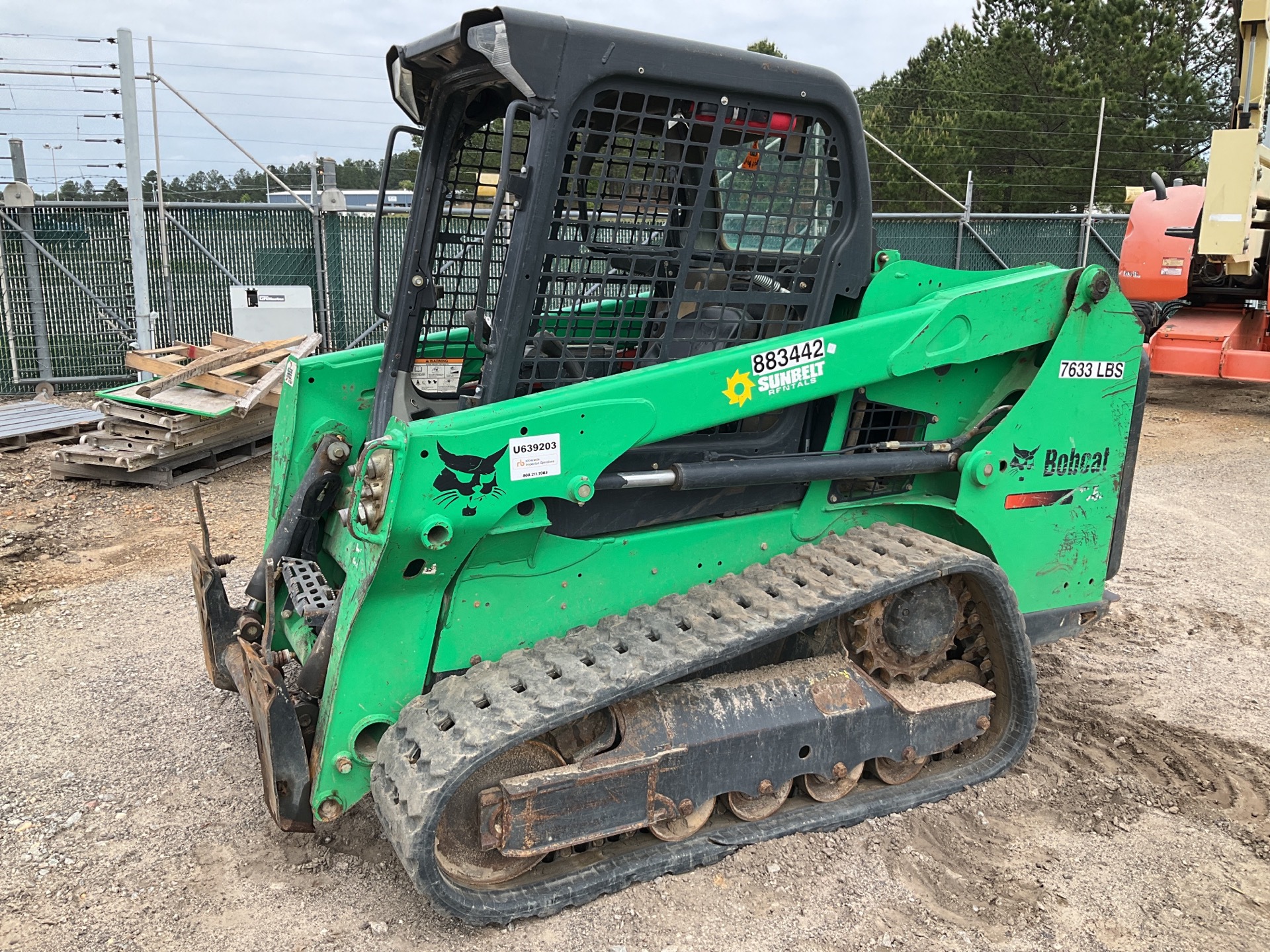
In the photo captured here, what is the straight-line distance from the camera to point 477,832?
3.05 metres

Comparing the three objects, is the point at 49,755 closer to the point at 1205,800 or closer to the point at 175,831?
the point at 175,831

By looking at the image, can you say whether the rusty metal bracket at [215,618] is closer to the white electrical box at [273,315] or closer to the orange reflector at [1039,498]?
the orange reflector at [1039,498]

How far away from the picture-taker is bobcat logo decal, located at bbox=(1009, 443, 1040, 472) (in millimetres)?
3873

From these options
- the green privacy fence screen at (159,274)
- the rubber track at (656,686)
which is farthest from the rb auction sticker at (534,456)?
the green privacy fence screen at (159,274)

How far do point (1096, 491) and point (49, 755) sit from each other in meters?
4.21

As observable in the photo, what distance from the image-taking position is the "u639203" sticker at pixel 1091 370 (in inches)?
153

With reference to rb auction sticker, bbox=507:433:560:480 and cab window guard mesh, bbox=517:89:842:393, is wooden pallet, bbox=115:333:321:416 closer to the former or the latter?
cab window guard mesh, bbox=517:89:842:393

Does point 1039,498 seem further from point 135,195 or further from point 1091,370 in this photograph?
point 135,195

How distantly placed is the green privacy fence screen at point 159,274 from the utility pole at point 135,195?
505 mm

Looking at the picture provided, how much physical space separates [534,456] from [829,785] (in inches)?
62.1

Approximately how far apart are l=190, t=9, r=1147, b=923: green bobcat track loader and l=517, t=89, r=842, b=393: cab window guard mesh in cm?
2

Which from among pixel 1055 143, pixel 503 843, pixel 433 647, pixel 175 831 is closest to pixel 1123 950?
pixel 503 843

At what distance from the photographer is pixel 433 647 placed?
311 cm

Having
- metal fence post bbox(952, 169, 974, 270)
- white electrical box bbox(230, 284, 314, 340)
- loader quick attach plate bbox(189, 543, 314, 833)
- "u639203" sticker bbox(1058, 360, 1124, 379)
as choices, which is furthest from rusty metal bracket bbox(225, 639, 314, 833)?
metal fence post bbox(952, 169, 974, 270)
